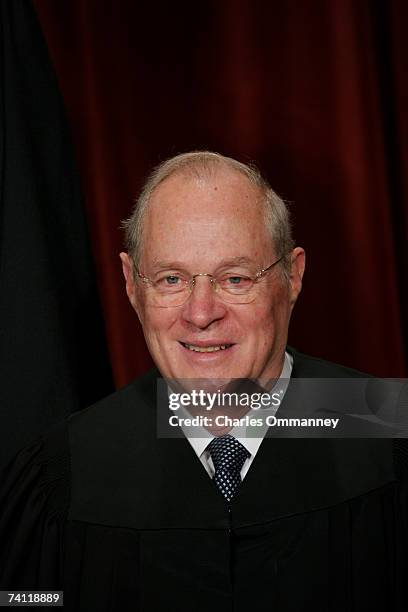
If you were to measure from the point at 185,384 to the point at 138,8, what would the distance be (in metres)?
1.03

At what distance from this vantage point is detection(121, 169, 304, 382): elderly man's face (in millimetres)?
1619

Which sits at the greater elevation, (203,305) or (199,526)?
(203,305)

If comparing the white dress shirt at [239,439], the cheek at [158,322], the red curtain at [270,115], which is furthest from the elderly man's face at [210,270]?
the red curtain at [270,115]

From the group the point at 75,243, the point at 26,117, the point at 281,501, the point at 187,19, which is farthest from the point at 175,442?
the point at 187,19

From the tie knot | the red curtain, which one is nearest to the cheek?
the tie knot

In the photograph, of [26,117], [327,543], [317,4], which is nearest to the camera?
[327,543]

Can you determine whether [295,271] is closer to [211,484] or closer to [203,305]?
[203,305]

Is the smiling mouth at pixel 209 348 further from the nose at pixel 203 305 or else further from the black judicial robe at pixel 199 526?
→ the black judicial robe at pixel 199 526

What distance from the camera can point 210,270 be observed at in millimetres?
1620

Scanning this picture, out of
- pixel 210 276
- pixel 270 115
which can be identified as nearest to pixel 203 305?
pixel 210 276

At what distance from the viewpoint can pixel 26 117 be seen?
1815 mm

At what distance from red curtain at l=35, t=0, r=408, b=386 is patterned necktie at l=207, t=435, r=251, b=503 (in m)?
0.63

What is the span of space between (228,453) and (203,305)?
1.00ft

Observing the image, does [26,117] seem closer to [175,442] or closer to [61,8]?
[61,8]
